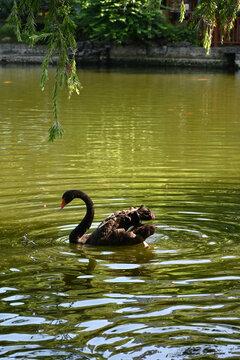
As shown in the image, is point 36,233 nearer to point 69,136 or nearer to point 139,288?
point 139,288

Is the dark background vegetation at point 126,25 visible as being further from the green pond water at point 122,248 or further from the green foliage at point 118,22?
the green pond water at point 122,248

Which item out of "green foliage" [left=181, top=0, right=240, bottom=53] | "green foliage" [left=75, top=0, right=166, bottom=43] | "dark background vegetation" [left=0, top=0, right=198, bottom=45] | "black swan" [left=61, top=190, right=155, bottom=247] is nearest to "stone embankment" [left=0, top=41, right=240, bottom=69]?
"dark background vegetation" [left=0, top=0, right=198, bottom=45]

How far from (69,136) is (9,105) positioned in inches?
231

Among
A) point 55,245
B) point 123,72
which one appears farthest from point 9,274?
point 123,72

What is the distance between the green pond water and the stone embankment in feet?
64.8

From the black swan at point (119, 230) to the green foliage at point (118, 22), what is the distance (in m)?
29.3

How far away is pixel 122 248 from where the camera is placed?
7.70 meters

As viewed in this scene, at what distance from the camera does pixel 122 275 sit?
21.7 feet

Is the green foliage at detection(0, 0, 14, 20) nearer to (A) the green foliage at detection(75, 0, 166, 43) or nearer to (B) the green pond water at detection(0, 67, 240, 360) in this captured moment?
(A) the green foliage at detection(75, 0, 166, 43)

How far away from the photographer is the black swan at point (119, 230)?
7.46 m

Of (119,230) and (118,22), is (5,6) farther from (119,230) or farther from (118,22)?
(119,230)

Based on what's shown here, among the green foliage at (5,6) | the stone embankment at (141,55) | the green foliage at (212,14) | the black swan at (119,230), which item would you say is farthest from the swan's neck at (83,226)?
the green foliage at (5,6)

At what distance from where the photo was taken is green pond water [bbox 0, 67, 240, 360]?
16.6 ft

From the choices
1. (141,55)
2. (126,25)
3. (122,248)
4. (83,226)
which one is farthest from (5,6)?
(122,248)
